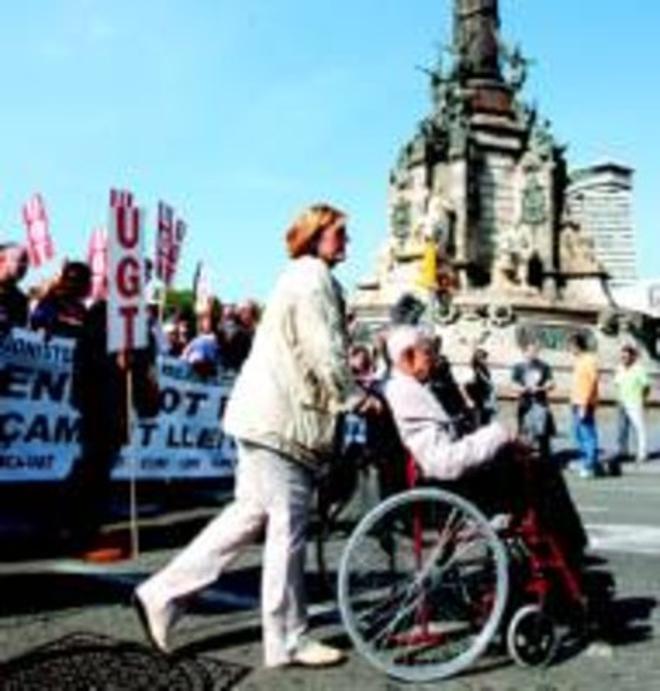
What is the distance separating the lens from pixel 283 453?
6219 mm

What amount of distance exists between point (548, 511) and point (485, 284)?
1876 inches

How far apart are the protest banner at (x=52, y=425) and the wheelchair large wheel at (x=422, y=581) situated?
168 inches

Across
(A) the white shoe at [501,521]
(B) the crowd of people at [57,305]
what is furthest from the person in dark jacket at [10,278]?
(A) the white shoe at [501,521]

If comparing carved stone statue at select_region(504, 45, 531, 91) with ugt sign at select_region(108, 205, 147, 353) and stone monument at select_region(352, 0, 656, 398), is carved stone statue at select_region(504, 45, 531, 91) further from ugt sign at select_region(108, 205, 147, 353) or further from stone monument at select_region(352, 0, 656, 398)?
ugt sign at select_region(108, 205, 147, 353)

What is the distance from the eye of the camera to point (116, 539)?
410 inches

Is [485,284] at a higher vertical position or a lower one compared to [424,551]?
higher

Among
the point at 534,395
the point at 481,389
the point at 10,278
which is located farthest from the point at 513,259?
the point at 10,278

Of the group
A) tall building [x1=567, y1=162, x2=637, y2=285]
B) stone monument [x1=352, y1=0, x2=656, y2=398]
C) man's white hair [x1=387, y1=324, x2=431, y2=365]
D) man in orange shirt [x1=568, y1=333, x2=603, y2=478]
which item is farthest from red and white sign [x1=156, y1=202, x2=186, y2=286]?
tall building [x1=567, y1=162, x2=637, y2=285]

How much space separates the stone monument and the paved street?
4043cm

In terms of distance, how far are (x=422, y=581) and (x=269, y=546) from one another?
68 centimetres

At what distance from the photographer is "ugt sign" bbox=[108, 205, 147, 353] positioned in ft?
34.5

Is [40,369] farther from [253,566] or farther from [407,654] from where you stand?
[407,654]

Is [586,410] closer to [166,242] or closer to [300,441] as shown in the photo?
[166,242]

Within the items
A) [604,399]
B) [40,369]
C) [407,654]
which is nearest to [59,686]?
[407,654]
